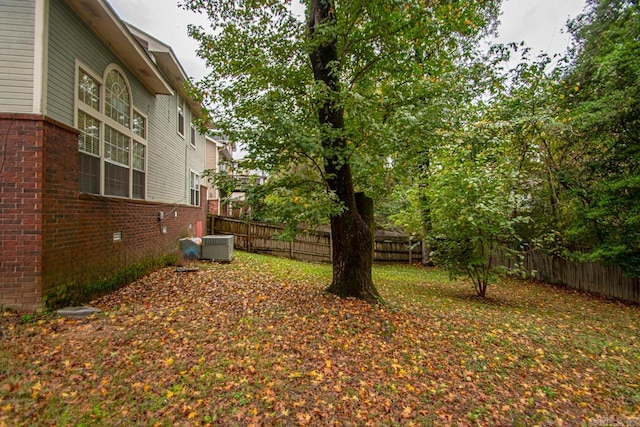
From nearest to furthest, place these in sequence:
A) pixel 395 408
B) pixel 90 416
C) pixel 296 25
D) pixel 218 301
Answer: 1. pixel 90 416
2. pixel 395 408
3. pixel 218 301
4. pixel 296 25

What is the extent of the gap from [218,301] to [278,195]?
2.31 meters

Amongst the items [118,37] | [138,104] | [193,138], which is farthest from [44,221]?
[193,138]

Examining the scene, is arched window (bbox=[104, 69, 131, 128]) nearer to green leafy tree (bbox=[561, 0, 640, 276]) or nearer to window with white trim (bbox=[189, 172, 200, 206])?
window with white trim (bbox=[189, 172, 200, 206])

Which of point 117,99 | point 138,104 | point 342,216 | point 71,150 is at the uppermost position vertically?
point 138,104

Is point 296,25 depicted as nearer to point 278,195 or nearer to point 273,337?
point 278,195

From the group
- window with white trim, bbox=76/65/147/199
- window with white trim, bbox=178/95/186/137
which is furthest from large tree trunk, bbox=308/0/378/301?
window with white trim, bbox=178/95/186/137

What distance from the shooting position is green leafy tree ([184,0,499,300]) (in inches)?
189

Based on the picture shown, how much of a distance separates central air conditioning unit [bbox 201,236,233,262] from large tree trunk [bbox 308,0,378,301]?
5.17 m

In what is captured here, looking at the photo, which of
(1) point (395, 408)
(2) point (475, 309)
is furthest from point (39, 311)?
(2) point (475, 309)

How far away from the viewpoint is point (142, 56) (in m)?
7.16

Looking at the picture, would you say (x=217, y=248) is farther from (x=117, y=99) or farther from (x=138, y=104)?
(x=117, y=99)

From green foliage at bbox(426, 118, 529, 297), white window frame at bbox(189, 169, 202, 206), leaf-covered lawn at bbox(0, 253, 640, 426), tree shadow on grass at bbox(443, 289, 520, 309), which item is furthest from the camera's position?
white window frame at bbox(189, 169, 202, 206)

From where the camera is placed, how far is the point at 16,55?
4.43 m

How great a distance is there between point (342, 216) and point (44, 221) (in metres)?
4.61
